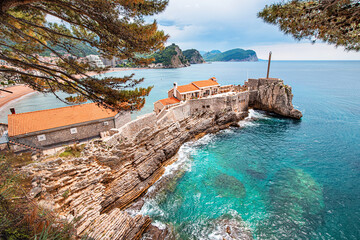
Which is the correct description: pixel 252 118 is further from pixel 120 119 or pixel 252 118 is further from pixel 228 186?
pixel 120 119

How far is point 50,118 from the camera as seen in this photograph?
1662 cm

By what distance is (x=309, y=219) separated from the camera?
13125 mm

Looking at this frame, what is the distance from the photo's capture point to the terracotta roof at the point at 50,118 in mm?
14959

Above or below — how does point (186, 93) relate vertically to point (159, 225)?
above

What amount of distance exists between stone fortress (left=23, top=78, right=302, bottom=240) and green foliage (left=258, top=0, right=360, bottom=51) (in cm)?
1305

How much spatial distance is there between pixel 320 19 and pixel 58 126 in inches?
826

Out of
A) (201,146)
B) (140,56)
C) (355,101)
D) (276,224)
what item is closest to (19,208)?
(140,56)

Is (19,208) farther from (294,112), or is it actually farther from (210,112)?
(294,112)

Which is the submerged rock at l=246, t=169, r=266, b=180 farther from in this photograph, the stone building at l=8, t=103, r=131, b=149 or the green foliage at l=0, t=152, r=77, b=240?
the green foliage at l=0, t=152, r=77, b=240

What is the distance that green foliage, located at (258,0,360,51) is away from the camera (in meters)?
6.45

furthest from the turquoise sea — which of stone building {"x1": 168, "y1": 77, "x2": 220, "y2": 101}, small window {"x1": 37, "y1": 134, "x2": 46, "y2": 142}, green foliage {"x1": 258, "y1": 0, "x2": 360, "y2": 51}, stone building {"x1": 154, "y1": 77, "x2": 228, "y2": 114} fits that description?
green foliage {"x1": 258, "y1": 0, "x2": 360, "y2": 51}

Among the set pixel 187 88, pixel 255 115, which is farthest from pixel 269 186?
pixel 255 115

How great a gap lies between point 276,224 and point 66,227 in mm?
14510

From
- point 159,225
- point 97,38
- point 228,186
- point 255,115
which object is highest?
point 97,38
